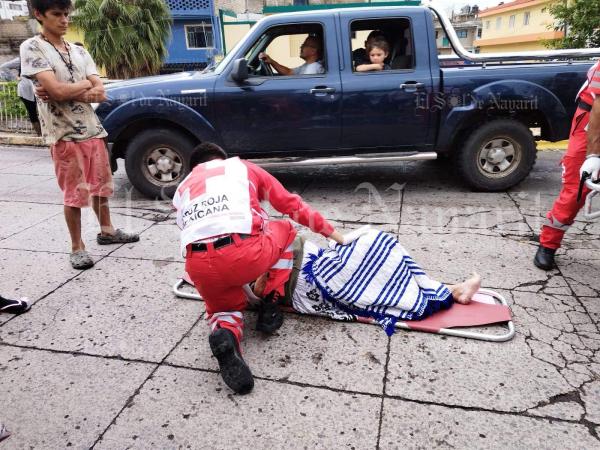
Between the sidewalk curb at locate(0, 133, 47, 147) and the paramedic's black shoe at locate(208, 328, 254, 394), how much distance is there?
8.77 meters

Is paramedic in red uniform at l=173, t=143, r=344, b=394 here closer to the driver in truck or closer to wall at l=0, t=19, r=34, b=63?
the driver in truck

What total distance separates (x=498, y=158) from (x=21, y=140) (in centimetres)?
915

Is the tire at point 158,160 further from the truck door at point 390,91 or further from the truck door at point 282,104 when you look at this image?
the truck door at point 390,91

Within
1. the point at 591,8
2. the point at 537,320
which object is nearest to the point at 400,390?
the point at 537,320

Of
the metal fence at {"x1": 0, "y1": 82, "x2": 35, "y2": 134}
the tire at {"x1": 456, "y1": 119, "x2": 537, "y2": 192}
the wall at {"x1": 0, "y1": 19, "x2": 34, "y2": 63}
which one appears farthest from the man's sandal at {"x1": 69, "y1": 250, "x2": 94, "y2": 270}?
the wall at {"x1": 0, "y1": 19, "x2": 34, "y2": 63}

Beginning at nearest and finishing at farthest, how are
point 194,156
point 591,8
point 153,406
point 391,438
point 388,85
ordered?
point 391,438 < point 153,406 < point 194,156 < point 388,85 < point 591,8

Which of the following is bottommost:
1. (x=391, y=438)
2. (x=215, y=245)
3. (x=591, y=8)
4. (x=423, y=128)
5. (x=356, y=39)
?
(x=391, y=438)

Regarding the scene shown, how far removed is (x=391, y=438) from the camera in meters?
1.93

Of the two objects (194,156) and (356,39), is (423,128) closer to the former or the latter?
(356,39)

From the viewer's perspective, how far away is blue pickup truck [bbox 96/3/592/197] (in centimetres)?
476

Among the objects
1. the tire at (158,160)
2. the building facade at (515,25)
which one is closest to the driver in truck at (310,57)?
the tire at (158,160)

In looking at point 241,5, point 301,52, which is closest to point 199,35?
point 241,5

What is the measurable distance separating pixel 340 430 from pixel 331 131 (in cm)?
350

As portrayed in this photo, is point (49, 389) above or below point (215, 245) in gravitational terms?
below
